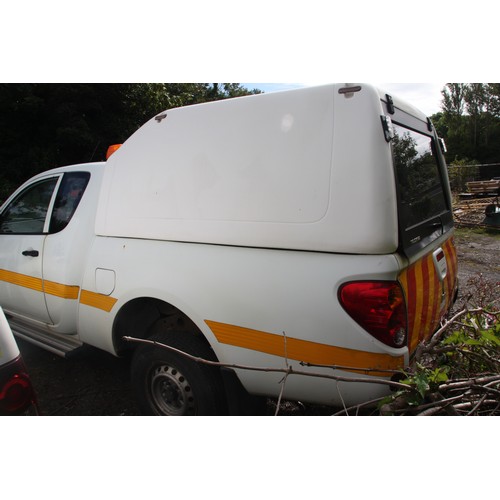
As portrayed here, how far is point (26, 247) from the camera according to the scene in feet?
10.5

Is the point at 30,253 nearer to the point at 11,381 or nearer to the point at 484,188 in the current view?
the point at 11,381

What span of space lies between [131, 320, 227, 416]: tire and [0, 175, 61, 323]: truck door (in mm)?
1288

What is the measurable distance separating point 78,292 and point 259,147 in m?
1.91

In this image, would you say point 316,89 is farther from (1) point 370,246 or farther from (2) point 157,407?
(2) point 157,407

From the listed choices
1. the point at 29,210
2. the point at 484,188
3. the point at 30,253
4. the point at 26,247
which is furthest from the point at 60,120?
the point at 484,188

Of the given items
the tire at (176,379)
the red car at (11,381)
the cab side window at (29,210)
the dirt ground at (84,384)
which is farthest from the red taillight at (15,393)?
the cab side window at (29,210)

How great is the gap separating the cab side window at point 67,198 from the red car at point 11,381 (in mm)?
1669

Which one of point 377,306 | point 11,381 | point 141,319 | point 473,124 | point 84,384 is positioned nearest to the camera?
point 11,381

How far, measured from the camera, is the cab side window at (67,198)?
117 inches

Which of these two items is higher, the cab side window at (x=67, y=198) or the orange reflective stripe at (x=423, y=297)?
the cab side window at (x=67, y=198)

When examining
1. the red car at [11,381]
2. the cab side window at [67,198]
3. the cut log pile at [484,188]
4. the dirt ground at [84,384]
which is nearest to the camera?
the red car at [11,381]

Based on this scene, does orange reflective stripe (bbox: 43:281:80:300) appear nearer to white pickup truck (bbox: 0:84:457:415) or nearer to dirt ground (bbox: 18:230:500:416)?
white pickup truck (bbox: 0:84:457:415)

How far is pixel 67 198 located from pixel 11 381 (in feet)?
6.34

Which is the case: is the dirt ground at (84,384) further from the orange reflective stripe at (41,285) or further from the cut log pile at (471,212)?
the cut log pile at (471,212)
